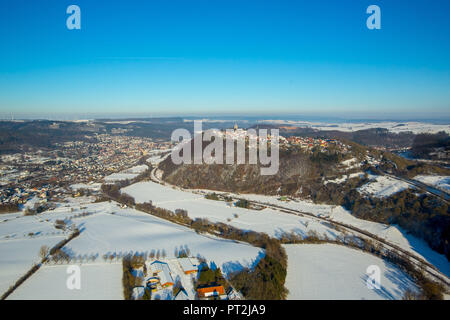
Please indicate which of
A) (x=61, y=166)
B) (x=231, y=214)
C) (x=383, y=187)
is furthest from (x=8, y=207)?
(x=383, y=187)

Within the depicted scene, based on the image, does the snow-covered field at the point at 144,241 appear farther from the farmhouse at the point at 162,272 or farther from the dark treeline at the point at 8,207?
the dark treeline at the point at 8,207

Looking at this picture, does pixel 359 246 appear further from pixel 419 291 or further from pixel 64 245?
pixel 64 245

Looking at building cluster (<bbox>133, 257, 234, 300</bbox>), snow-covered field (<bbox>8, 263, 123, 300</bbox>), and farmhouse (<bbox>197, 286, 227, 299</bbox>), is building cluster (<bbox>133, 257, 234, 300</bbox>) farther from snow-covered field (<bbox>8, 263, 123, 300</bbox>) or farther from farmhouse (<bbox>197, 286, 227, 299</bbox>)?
snow-covered field (<bbox>8, 263, 123, 300</bbox>)

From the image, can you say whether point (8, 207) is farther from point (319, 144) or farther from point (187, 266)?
point (319, 144)


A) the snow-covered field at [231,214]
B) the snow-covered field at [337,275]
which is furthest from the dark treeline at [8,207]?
the snow-covered field at [337,275]
